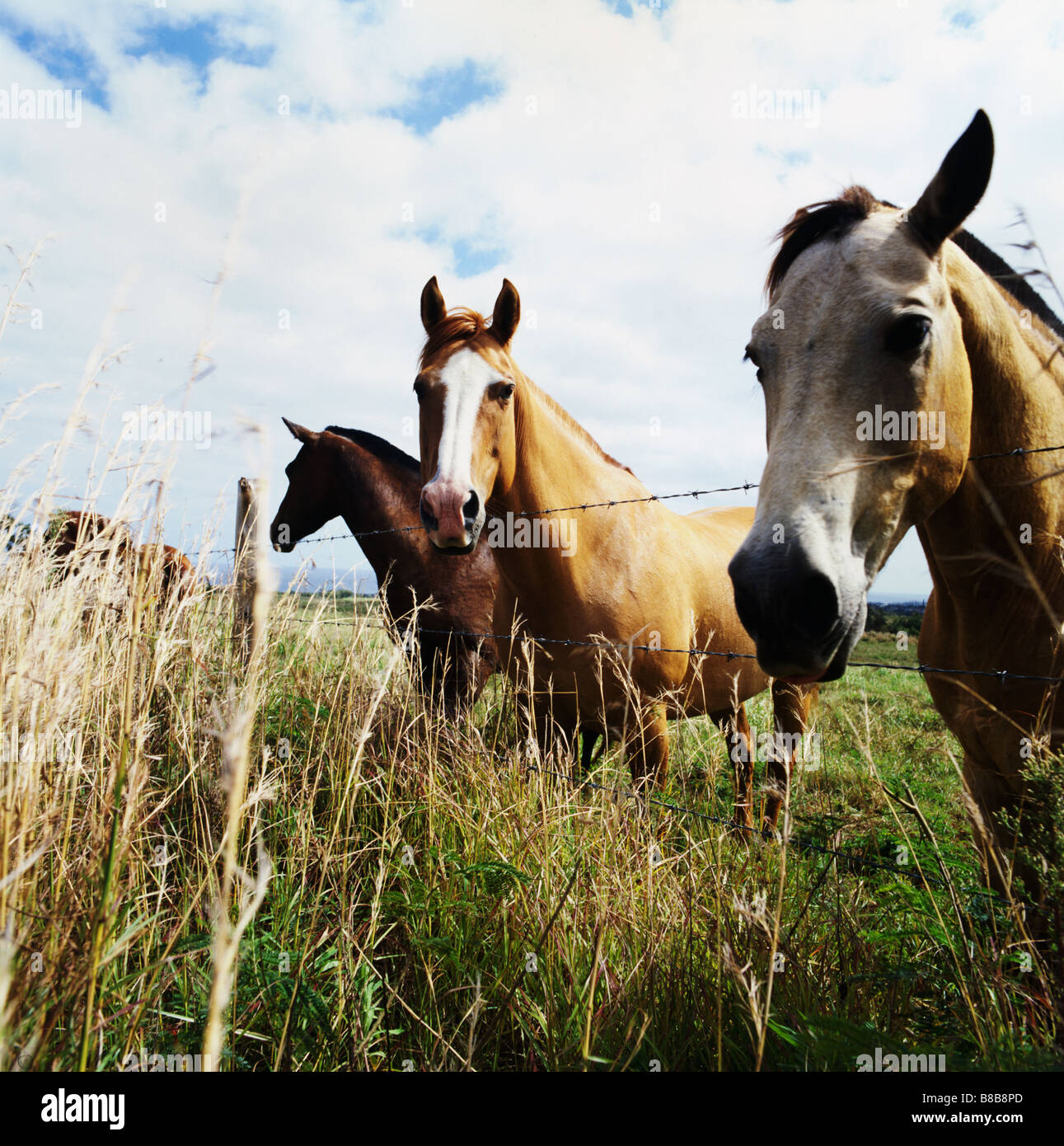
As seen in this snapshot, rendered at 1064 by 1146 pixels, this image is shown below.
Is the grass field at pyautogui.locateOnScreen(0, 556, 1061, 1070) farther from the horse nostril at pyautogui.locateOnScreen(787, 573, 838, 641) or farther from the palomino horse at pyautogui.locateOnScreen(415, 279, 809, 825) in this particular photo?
the palomino horse at pyautogui.locateOnScreen(415, 279, 809, 825)

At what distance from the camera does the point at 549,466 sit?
322 cm

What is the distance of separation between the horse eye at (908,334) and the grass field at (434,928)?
89cm

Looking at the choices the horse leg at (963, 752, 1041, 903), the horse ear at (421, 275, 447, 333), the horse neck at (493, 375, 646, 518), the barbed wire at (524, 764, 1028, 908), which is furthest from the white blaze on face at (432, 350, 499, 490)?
the horse leg at (963, 752, 1041, 903)

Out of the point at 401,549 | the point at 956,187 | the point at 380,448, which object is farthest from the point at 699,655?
the point at 380,448

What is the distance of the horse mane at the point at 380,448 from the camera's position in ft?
15.4

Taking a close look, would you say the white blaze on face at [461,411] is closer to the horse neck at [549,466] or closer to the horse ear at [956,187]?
the horse neck at [549,466]

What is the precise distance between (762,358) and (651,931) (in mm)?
1490

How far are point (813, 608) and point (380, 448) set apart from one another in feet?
13.0

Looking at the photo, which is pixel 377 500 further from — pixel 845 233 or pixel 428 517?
pixel 845 233

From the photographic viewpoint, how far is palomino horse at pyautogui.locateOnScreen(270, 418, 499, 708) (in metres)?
4.15

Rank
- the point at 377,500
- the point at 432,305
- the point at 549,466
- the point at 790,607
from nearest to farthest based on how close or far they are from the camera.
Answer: the point at 790,607 < the point at 549,466 < the point at 432,305 < the point at 377,500

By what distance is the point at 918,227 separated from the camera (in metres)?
1.59

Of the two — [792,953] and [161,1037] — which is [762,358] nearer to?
[792,953]

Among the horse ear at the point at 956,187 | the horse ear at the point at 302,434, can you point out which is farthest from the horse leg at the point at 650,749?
the horse ear at the point at 302,434
